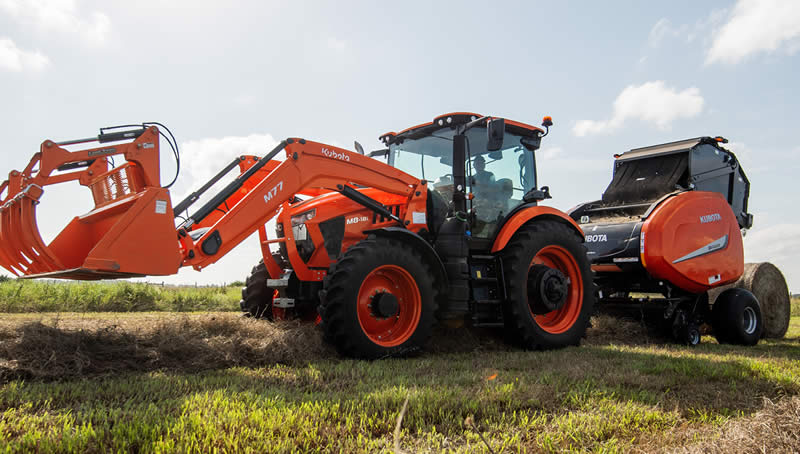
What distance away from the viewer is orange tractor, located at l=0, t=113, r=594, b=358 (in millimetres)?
4711

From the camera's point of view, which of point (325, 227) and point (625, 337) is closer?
point (325, 227)

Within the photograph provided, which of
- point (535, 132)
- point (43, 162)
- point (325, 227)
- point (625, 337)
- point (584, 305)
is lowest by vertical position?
point (625, 337)

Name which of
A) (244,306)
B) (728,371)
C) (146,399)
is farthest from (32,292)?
(728,371)

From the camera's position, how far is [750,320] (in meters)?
8.77

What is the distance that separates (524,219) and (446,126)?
1.48 meters

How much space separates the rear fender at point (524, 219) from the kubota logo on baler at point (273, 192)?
2638mm

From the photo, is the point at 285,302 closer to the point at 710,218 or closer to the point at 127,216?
the point at 127,216

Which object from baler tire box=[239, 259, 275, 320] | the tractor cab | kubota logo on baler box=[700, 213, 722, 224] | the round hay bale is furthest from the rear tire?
baler tire box=[239, 259, 275, 320]

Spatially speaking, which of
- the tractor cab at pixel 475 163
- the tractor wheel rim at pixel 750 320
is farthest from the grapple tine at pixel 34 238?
the tractor wheel rim at pixel 750 320

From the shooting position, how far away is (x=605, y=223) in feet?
29.0

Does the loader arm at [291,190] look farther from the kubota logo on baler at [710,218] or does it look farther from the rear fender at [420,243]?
the kubota logo on baler at [710,218]

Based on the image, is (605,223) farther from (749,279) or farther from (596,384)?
(596,384)

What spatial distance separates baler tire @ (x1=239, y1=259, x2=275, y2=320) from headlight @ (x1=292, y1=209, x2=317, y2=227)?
105cm

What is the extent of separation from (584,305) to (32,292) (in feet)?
37.2
